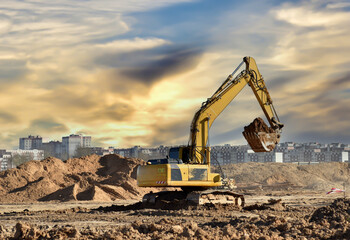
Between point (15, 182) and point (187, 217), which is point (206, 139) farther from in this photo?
point (15, 182)

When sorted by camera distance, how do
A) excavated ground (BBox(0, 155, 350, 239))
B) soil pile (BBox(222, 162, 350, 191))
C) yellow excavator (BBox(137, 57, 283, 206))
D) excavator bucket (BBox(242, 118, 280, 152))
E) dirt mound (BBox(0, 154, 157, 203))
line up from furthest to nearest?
1. soil pile (BBox(222, 162, 350, 191))
2. dirt mound (BBox(0, 154, 157, 203))
3. excavator bucket (BBox(242, 118, 280, 152))
4. yellow excavator (BBox(137, 57, 283, 206))
5. excavated ground (BBox(0, 155, 350, 239))

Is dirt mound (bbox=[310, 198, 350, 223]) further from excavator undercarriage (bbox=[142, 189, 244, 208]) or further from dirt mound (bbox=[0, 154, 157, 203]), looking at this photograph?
dirt mound (bbox=[0, 154, 157, 203])

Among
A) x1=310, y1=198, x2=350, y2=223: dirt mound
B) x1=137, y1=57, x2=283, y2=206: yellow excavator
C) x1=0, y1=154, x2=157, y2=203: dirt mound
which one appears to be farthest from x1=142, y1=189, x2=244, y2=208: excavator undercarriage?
x1=0, y1=154, x2=157, y2=203: dirt mound

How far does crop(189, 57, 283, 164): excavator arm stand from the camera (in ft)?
61.8

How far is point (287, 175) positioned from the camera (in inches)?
2339

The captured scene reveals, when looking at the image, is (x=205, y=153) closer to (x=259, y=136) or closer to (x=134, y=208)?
(x=259, y=136)

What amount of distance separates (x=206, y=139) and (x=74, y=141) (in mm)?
182789

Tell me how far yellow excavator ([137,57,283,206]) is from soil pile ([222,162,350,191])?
32.5 m

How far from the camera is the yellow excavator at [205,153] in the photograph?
1786cm

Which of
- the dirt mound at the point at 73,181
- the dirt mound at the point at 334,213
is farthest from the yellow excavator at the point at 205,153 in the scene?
A: the dirt mound at the point at 73,181

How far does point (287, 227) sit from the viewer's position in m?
11.7

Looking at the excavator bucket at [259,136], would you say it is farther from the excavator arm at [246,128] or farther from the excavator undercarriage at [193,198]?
the excavator undercarriage at [193,198]

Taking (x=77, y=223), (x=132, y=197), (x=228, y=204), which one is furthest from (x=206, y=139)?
(x=132, y=197)

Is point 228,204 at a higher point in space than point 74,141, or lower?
lower
